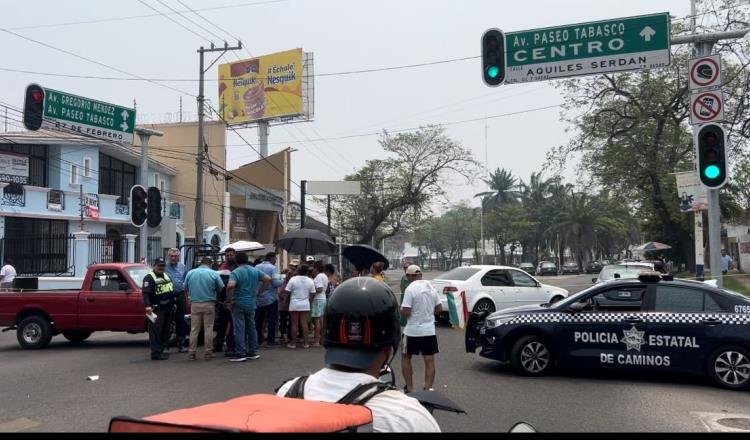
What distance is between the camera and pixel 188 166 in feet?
130

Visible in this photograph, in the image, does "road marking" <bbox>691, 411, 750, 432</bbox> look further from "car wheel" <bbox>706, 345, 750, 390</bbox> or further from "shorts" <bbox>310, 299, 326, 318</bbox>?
"shorts" <bbox>310, 299, 326, 318</bbox>

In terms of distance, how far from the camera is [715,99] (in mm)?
10969

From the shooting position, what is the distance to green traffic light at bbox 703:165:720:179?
10445 mm

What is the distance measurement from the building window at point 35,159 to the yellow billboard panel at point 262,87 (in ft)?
76.2

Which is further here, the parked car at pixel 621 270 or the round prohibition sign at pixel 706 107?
the parked car at pixel 621 270

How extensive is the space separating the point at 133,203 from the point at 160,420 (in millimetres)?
17423

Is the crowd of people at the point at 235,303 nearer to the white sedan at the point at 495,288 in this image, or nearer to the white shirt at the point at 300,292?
the white shirt at the point at 300,292

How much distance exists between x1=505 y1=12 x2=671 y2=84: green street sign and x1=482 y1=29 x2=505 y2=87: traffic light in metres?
0.20

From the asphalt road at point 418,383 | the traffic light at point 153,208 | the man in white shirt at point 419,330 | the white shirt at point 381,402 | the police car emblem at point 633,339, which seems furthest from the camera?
the traffic light at point 153,208

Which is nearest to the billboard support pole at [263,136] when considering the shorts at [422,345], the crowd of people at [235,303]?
the crowd of people at [235,303]

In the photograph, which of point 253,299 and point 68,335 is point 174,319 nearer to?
point 253,299

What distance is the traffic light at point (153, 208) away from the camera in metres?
18.8

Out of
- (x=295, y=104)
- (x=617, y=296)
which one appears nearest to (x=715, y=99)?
(x=617, y=296)

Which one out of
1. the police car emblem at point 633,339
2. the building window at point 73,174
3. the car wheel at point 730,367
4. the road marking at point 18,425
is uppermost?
the building window at point 73,174
